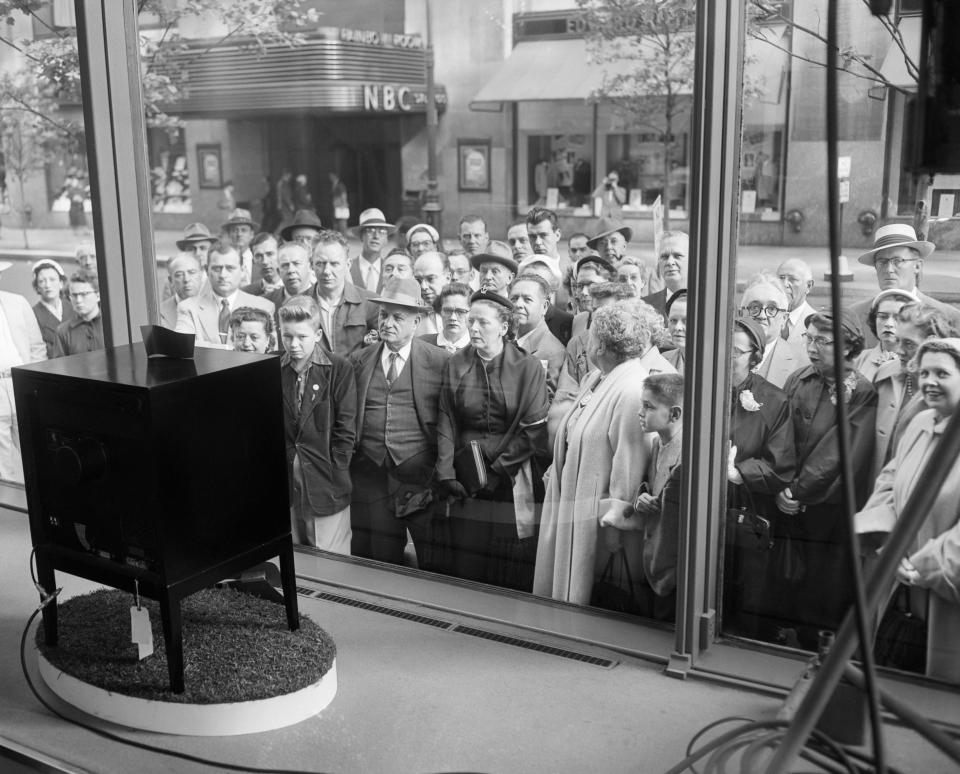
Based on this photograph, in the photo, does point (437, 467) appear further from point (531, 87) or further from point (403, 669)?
point (531, 87)

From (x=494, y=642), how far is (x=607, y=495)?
576 mm

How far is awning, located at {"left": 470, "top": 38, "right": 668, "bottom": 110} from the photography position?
3088 millimetres

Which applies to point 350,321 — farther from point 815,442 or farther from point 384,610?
point 815,442

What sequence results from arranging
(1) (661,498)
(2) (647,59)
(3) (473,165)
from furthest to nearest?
(3) (473,165) → (1) (661,498) → (2) (647,59)

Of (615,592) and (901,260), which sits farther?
(615,592)

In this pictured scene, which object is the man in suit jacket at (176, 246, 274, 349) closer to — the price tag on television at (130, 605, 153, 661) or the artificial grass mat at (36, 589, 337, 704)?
the artificial grass mat at (36, 589, 337, 704)

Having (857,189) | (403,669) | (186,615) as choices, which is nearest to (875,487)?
(857,189)

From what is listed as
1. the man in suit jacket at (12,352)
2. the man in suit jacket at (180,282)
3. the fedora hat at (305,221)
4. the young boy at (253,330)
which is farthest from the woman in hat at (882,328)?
the man in suit jacket at (12,352)

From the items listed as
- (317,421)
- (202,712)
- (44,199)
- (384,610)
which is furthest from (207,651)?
(44,199)

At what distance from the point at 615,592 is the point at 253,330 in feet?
5.66

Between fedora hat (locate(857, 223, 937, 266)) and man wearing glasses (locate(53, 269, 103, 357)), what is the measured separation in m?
3.33

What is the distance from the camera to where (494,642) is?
10.6 feet

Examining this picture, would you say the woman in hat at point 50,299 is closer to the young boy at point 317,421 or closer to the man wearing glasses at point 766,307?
the young boy at point 317,421

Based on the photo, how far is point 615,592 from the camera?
3334 millimetres
